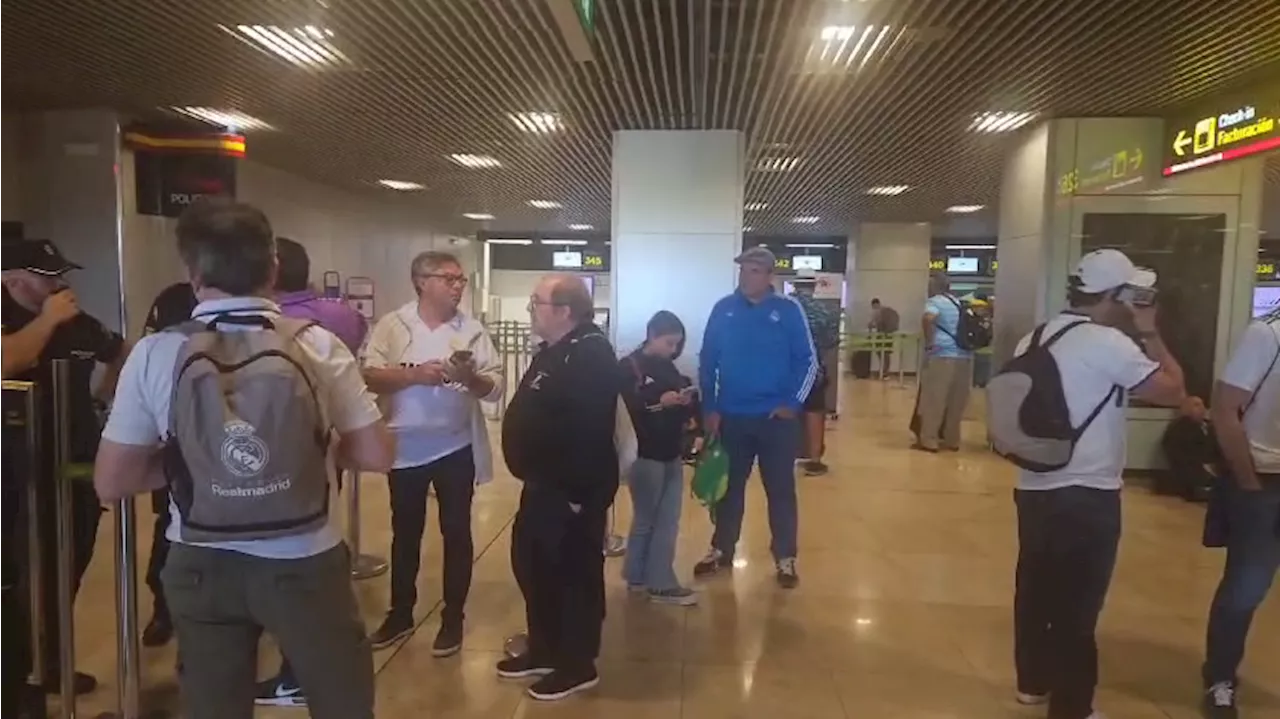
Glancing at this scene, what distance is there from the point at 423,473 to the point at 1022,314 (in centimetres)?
568

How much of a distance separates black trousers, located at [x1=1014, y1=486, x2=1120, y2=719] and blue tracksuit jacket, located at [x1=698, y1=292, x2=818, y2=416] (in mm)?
1508

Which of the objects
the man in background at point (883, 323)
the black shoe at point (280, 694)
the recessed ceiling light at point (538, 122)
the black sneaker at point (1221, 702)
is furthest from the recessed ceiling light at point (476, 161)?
the man in background at point (883, 323)

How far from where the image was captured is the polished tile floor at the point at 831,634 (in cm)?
326

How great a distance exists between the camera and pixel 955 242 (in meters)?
23.1

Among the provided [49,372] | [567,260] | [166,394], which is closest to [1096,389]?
[166,394]

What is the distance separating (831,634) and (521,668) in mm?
1311

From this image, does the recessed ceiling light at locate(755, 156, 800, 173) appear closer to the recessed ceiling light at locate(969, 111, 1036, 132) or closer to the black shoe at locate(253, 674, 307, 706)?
the recessed ceiling light at locate(969, 111, 1036, 132)

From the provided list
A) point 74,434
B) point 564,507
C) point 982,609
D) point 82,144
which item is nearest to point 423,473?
point 564,507

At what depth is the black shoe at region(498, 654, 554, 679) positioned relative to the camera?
11.2 ft

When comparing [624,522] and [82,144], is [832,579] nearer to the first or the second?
[624,522]

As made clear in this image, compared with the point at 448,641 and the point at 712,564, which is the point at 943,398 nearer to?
the point at 712,564

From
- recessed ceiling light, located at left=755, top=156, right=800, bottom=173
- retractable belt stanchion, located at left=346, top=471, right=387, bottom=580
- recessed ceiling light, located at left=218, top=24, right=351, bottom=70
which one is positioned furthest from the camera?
recessed ceiling light, located at left=755, top=156, right=800, bottom=173

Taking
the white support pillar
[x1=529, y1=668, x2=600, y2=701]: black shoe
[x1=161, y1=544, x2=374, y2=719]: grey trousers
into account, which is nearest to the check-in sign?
the white support pillar

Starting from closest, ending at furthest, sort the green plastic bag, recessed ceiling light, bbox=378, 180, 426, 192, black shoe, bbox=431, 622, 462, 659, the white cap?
the white cap < black shoe, bbox=431, 622, 462, 659 < the green plastic bag < recessed ceiling light, bbox=378, 180, 426, 192
